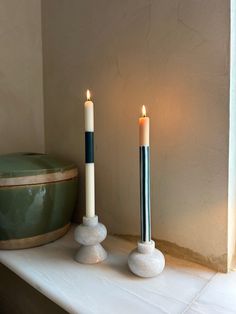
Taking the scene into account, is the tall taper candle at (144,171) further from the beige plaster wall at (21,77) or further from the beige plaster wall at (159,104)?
the beige plaster wall at (21,77)

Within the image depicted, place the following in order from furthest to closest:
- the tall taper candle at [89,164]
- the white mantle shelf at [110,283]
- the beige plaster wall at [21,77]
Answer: the beige plaster wall at [21,77]
the tall taper candle at [89,164]
the white mantle shelf at [110,283]

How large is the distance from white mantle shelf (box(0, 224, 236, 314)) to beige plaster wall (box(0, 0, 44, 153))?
0.29 meters

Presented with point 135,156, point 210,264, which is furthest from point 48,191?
point 210,264

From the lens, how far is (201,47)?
0.40 m

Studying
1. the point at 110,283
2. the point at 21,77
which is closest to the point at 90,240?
the point at 110,283

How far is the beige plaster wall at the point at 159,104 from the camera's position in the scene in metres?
0.39

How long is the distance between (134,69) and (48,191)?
265 mm

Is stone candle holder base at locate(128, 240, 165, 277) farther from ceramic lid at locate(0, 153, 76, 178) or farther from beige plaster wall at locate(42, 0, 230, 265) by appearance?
ceramic lid at locate(0, 153, 76, 178)

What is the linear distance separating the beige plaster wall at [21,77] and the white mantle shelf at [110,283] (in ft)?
0.94

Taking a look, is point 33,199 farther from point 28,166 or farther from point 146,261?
point 146,261

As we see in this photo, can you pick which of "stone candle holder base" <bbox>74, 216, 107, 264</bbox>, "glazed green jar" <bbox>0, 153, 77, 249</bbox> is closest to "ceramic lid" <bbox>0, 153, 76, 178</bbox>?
"glazed green jar" <bbox>0, 153, 77, 249</bbox>

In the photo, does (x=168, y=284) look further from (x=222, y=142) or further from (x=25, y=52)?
(x=25, y=52)

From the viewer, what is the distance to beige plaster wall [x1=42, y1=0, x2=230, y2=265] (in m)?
0.39

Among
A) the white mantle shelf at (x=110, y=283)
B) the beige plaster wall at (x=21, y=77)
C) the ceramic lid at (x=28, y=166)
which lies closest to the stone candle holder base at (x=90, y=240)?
the white mantle shelf at (x=110, y=283)
